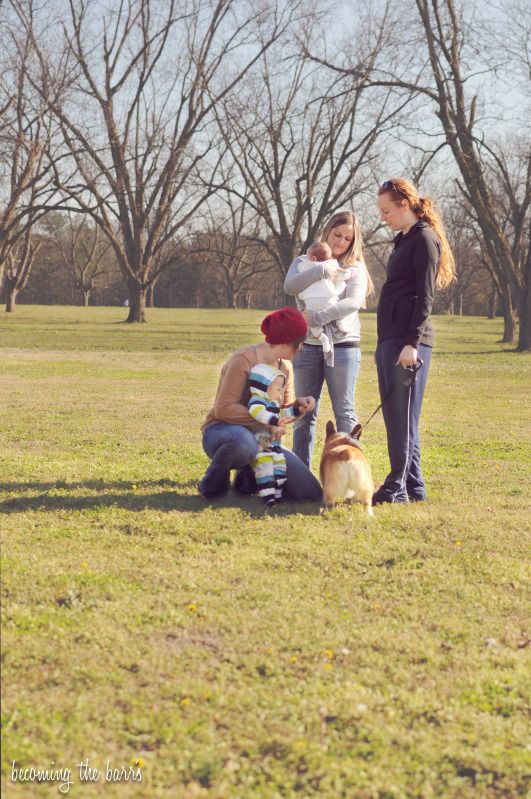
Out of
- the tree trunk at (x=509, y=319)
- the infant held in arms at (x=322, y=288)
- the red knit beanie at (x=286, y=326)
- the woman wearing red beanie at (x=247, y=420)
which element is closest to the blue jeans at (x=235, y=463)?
the woman wearing red beanie at (x=247, y=420)

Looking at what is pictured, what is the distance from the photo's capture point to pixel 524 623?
3.90 m

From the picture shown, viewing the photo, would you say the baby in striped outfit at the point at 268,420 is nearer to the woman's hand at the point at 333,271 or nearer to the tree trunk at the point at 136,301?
the woman's hand at the point at 333,271

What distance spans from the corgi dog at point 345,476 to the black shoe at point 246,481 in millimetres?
573

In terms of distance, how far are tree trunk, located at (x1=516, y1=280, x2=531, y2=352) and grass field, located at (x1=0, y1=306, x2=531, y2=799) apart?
18.2 meters

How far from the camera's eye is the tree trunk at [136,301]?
37278 millimetres

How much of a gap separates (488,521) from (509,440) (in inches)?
158

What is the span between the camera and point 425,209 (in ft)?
18.9

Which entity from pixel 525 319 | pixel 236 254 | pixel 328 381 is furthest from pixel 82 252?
pixel 328 381

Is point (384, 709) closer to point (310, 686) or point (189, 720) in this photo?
point (310, 686)

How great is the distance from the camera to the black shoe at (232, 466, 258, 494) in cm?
597

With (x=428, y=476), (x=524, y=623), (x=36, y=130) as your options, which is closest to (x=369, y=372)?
(x=428, y=476)

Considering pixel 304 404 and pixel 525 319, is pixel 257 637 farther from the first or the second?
pixel 525 319

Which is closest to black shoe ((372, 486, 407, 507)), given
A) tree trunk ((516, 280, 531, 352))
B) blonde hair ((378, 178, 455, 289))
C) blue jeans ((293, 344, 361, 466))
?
blue jeans ((293, 344, 361, 466))

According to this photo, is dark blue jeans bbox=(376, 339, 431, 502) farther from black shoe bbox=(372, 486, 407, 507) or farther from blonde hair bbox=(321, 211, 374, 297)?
blonde hair bbox=(321, 211, 374, 297)
